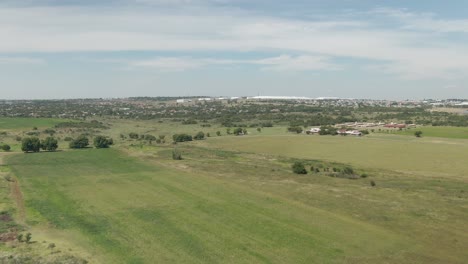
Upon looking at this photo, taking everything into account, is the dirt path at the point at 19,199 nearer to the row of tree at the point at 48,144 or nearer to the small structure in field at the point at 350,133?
the row of tree at the point at 48,144

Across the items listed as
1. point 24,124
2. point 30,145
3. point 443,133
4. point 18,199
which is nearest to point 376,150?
point 443,133

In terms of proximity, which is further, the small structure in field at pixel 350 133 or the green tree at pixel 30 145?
the small structure in field at pixel 350 133

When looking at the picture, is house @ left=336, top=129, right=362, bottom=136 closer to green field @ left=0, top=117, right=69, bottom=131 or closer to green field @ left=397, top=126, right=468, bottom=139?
green field @ left=397, top=126, right=468, bottom=139

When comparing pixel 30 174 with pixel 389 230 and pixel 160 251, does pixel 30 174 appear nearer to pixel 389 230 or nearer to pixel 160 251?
pixel 160 251

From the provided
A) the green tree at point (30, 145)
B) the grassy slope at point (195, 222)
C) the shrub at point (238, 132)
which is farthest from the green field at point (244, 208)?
the shrub at point (238, 132)

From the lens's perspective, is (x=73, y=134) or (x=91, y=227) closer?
(x=91, y=227)

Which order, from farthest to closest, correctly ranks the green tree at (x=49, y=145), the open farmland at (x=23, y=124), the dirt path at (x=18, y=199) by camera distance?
the open farmland at (x=23, y=124)
the green tree at (x=49, y=145)
the dirt path at (x=18, y=199)

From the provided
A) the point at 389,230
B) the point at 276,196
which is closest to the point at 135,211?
the point at 276,196
